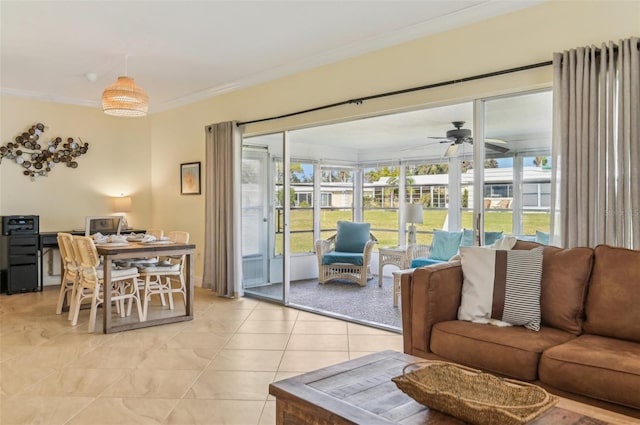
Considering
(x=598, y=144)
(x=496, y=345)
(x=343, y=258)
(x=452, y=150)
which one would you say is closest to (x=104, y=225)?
(x=343, y=258)

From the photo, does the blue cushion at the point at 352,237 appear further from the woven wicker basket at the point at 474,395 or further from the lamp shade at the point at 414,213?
the woven wicker basket at the point at 474,395

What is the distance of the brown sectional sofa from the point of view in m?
2.15

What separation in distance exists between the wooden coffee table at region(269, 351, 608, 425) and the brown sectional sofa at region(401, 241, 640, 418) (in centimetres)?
70

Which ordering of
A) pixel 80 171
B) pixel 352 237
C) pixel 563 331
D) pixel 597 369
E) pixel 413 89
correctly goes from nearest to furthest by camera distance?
pixel 597 369
pixel 563 331
pixel 413 89
pixel 80 171
pixel 352 237

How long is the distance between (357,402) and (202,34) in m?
3.67

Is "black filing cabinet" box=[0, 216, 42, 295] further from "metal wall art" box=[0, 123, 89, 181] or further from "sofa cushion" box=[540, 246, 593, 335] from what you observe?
"sofa cushion" box=[540, 246, 593, 335]

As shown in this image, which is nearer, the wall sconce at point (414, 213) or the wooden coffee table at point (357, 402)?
the wooden coffee table at point (357, 402)

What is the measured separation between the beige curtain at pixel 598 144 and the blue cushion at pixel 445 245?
2.90 m

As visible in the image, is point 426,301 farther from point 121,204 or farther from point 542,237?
point 121,204

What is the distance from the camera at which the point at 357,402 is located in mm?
1692

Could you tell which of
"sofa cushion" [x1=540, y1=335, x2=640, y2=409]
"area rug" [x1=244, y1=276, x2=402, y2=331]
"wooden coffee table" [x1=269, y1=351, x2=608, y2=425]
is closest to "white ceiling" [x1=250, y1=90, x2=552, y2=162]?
"sofa cushion" [x1=540, y1=335, x2=640, y2=409]

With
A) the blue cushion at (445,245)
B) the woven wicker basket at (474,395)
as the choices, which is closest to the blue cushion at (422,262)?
the blue cushion at (445,245)

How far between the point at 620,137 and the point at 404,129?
3983 mm

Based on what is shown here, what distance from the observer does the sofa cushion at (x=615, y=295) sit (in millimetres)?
2523
